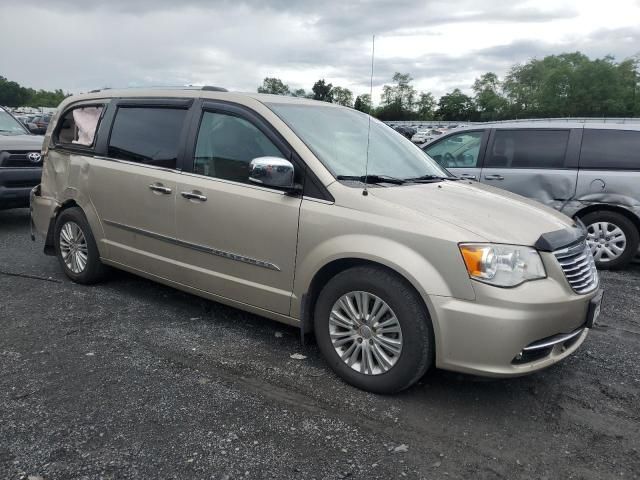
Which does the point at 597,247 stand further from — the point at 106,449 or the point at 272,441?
the point at 106,449

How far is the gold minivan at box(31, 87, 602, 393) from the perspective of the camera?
2.99m

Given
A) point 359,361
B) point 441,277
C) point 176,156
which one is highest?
point 176,156

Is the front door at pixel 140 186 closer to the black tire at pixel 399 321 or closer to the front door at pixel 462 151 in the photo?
the black tire at pixel 399 321

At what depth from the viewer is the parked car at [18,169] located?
7723 millimetres

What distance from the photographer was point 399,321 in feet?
10.3

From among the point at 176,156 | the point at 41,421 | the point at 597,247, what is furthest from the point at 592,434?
the point at 597,247

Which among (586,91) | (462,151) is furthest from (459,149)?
(586,91)

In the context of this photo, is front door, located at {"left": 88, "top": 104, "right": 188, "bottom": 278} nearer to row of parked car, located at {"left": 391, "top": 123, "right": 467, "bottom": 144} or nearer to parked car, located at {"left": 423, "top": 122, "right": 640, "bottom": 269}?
row of parked car, located at {"left": 391, "top": 123, "right": 467, "bottom": 144}

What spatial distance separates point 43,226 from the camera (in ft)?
18.5

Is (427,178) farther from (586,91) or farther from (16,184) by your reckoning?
(586,91)

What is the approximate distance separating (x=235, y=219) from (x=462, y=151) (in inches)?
177

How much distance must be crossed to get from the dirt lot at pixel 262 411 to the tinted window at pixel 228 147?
126 cm

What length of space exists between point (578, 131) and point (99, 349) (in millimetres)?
5938

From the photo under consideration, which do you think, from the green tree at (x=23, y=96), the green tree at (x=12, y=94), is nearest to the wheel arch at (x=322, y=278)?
the green tree at (x=23, y=96)
